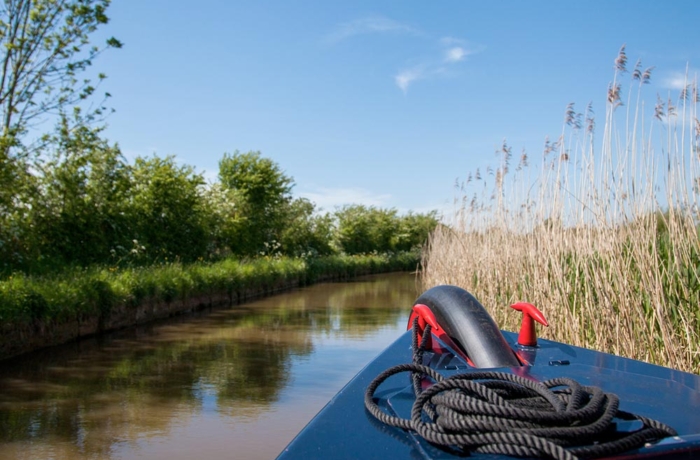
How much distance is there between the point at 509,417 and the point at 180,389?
430cm

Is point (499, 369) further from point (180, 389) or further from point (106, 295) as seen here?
point (106, 295)

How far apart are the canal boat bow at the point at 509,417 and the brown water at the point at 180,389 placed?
210 centimetres

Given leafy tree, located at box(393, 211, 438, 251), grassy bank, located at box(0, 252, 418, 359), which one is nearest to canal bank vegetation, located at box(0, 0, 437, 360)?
grassy bank, located at box(0, 252, 418, 359)

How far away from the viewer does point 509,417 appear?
1.20m

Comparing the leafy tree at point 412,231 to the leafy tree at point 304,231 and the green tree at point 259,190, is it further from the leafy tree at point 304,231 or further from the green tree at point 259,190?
the green tree at point 259,190

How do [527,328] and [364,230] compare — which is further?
[364,230]

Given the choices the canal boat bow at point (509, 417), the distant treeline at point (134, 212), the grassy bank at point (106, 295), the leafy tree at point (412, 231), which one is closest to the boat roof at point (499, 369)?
the canal boat bow at point (509, 417)

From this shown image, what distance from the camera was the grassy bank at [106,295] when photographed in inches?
253

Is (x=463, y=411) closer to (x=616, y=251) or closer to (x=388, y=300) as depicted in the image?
(x=616, y=251)

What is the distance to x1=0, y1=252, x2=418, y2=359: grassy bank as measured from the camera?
6.43m

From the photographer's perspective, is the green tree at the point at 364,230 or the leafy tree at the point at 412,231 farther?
the leafy tree at the point at 412,231

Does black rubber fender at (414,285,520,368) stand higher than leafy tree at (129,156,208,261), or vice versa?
leafy tree at (129,156,208,261)

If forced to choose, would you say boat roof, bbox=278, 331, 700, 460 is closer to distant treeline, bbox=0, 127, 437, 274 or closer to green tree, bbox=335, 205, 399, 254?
distant treeline, bbox=0, 127, 437, 274

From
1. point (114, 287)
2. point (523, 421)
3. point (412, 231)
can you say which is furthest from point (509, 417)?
point (412, 231)
